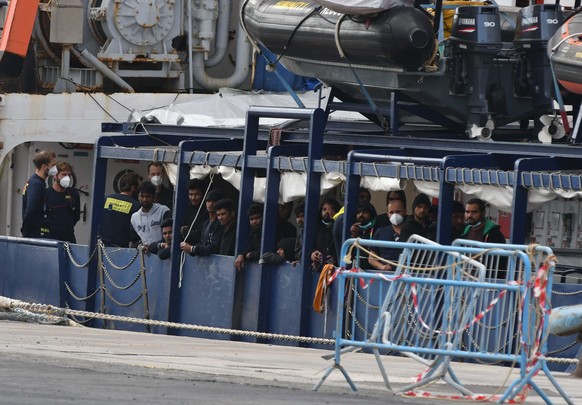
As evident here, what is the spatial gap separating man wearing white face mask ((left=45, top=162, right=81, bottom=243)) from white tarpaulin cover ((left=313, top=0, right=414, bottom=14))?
3.81 metres

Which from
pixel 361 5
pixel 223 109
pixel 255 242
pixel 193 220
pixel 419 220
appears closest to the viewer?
pixel 419 220

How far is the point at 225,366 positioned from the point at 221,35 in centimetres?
1418

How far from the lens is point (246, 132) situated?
16.8m

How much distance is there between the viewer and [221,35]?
80.4ft

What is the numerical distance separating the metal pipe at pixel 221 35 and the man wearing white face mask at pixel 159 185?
5178 mm

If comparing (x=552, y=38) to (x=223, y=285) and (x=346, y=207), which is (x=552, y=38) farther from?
(x=223, y=285)

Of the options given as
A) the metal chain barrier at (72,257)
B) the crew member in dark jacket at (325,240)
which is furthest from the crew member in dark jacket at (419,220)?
the metal chain barrier at (72,257)

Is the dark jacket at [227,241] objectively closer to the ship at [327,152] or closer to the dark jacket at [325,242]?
the ship at [327,152]

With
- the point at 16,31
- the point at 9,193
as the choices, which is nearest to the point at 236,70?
the point at 16,31

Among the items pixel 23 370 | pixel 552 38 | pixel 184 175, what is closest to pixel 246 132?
pixel 184 175

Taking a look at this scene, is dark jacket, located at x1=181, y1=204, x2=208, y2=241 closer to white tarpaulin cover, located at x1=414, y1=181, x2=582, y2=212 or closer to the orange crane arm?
white tarpaulin cover, located at x1=414, y1=181, x2=582, y2=212

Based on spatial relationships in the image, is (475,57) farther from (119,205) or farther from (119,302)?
(119,302)

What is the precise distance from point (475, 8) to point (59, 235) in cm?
584

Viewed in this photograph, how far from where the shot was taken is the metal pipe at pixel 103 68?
2327cm
